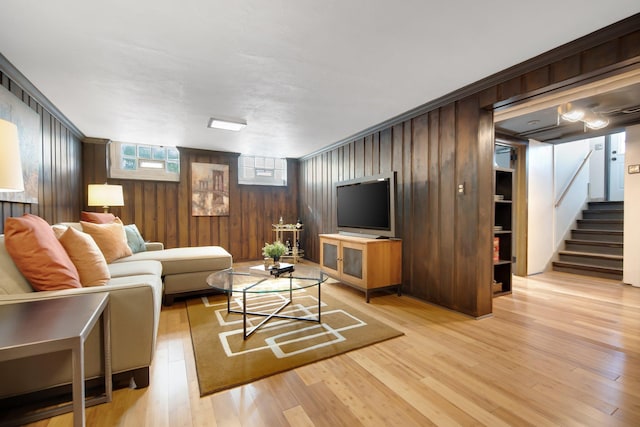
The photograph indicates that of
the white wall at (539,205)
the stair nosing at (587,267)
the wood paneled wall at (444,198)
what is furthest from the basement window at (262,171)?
the stair nosing at (587,267)

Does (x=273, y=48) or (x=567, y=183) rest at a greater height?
(x=273, y=48)

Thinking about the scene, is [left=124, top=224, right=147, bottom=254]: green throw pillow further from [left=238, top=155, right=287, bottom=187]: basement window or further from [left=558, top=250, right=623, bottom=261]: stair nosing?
[left=558, top=250, right=623, bottom=261]: stair nosing

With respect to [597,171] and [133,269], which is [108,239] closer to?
[133,269]

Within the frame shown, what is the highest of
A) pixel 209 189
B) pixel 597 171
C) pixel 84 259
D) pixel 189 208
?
pixel 597 171

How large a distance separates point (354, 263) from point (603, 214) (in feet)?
16.7

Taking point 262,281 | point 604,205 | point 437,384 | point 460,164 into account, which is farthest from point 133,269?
point 604,205

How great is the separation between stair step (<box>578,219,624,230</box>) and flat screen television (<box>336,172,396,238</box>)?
4308mm

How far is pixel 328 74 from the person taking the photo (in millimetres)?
2482

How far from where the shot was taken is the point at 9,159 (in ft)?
4.33

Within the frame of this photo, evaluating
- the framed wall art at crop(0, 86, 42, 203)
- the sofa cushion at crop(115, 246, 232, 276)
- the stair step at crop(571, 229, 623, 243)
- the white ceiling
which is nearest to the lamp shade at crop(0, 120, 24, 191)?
the white ceiling

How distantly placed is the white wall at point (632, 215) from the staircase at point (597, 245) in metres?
0.46

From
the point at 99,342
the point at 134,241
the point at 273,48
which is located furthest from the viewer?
the point at 134,241

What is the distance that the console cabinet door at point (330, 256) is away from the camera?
12.6 feet

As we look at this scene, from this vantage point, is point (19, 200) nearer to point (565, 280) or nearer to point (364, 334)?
point (364, 334)
